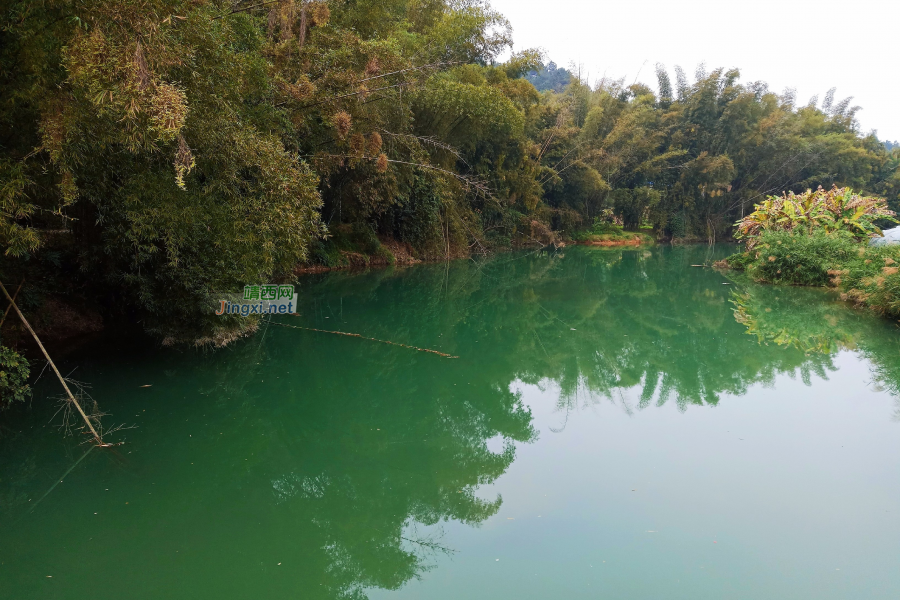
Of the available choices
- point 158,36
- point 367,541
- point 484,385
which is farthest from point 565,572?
point 158,36

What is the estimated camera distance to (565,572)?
113 inches

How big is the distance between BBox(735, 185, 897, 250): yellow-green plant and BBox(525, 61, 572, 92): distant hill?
47.3 m

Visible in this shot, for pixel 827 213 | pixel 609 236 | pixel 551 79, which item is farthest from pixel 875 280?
pixel 551 79

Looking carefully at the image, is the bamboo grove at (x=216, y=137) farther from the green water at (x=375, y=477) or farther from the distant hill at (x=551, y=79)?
the distant hill at (x=551, y=79)

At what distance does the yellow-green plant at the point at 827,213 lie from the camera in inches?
500

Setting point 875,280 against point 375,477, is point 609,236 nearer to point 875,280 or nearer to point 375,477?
point 875,280

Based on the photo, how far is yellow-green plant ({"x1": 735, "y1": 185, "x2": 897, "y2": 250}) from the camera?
12.7 meters

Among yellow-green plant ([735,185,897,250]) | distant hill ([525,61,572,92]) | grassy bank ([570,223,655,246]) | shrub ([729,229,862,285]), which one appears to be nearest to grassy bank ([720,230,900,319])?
shrub ([729,229,862,285])

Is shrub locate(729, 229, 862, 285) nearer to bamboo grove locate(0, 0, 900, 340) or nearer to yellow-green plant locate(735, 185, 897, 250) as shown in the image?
yellow-green plant locate(735, 185, 897, 250)
